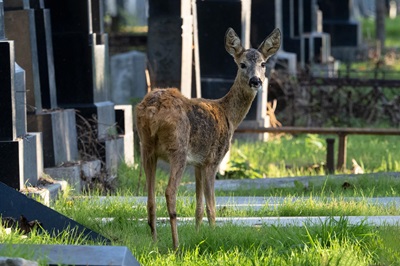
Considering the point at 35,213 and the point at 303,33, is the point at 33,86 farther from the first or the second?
the point at 303,33

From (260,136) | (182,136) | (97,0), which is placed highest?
(97,0)

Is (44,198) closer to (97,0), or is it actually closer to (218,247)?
(218,247)

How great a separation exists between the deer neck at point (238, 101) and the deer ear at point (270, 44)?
0.38 m

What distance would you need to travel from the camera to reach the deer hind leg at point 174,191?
8.18m

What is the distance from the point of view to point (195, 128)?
880 centimetres

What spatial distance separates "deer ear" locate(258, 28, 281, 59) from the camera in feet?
32.7

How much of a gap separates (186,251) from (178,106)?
1208mm

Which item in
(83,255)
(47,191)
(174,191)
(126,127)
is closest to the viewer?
(83,255)

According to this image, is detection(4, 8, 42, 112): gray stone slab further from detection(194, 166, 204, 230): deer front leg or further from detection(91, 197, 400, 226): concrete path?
detection(194, 166, 204, 230): deer front leg

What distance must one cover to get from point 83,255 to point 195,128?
2468 millimetres

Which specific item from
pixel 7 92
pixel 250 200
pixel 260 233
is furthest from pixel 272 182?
pixel 260 233

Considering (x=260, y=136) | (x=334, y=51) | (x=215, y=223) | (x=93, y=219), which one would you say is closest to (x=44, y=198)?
(x=93, y=219)

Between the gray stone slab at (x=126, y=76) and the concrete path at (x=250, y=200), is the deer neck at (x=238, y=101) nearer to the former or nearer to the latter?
the concrete path at (x=250, y=200)

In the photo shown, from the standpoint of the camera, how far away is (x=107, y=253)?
258 inches
